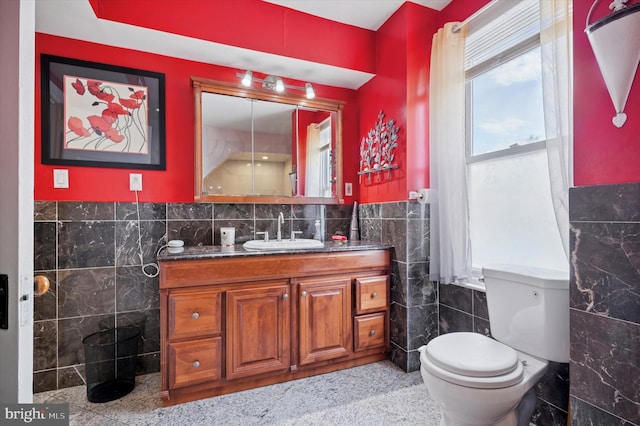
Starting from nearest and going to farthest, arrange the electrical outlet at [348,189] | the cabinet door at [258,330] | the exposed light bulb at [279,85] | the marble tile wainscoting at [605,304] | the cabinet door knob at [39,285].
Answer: the cabinet door knob at [39,285]
the marble tile wainscoting at [605,304]
the cabinet door at [258,330]
the exposed light bulb at [279,85]
the electrical outlet at [348,189]

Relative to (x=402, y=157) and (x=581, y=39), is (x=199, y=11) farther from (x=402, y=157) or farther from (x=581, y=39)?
(x=581, y=39)

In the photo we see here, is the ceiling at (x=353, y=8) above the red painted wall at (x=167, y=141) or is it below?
above

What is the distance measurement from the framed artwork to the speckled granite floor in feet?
4.89

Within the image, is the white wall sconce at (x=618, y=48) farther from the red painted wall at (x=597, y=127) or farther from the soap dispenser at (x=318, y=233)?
the soap dispenser at (x=318, y=233)

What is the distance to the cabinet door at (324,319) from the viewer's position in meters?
2.08

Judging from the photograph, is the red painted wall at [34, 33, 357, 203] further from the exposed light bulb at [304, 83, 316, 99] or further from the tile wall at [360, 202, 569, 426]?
the tile wall at [360, 202, 569, 426]

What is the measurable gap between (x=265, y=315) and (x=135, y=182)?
1.29 metres

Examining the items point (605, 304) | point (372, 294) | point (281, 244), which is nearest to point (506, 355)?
point (605, 304)

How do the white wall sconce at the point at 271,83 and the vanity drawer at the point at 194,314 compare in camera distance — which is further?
the white wall sconce at the point at 271,83

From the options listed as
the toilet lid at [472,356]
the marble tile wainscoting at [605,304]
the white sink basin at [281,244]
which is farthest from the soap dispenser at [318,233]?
the marble tile wainscoting at [605,304]

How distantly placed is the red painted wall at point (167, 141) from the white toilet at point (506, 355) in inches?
77.8

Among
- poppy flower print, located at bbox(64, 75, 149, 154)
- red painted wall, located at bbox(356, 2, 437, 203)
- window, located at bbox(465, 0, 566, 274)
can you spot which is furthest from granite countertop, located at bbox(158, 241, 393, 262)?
poppy flower print, located at bbox(64, 75, 149, 154)

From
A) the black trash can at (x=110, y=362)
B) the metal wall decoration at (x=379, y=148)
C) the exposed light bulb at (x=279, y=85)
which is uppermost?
the exposed light bulb at (x=279, y=85)

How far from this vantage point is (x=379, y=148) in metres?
2.49
